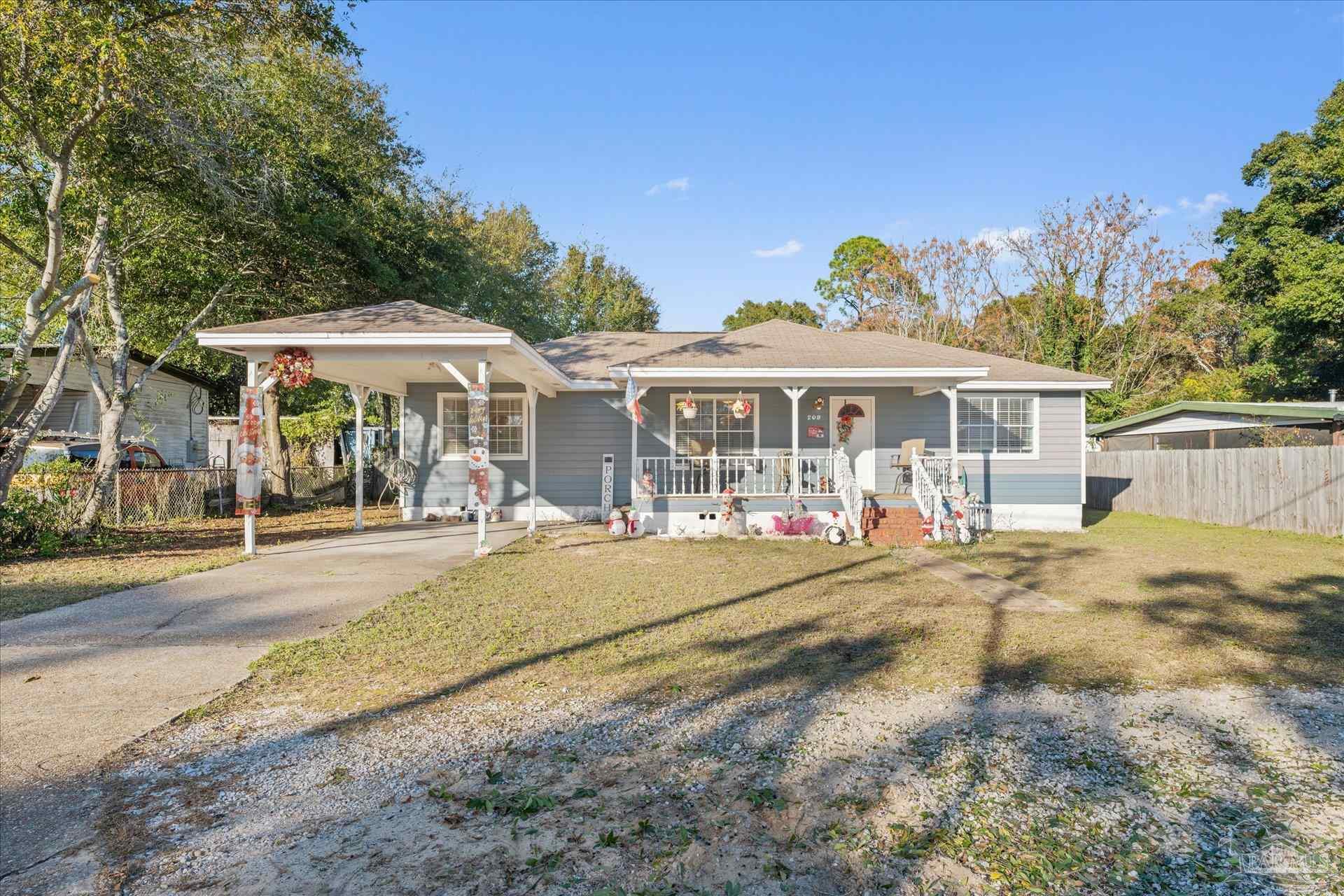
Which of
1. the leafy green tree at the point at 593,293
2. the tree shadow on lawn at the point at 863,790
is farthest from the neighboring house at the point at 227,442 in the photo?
the tree shadow on lawn at the point at 863,790

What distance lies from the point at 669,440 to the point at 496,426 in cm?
325

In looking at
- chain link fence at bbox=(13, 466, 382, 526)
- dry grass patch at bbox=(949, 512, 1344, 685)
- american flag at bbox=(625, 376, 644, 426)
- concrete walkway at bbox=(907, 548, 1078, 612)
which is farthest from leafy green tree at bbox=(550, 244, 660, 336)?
concrete walkway at bbox=(907, 548, 1078, 612)

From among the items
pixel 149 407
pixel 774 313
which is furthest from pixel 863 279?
pixel 149 407

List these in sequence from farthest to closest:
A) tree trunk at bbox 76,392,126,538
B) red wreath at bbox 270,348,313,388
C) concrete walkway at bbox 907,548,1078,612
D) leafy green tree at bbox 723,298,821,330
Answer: leafy green tree at bbox 723,298,821,330 → tree trunk at bbox 76,392,126,538 → red wreath at bbox 270,348,313,388 → concrete walkway at bbox 907,548,1078,612

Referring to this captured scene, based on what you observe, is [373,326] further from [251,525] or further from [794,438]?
[794,438]

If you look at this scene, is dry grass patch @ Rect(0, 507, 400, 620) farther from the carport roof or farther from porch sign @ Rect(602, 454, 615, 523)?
porch sign @ Rect(602, 454, 615, 523)

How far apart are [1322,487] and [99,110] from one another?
18203 mm

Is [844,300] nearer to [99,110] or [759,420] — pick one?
[759,420]

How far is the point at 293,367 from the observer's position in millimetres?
8945

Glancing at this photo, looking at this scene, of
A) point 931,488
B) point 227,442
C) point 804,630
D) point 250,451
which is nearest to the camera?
point 804,630

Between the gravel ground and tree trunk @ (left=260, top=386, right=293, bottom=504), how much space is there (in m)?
14.3

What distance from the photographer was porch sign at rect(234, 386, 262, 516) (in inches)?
344

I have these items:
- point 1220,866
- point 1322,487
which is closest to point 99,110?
point 1220,866

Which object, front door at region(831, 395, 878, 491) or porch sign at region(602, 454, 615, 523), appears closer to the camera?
porch sign at region(602, 454, 615, 523)
